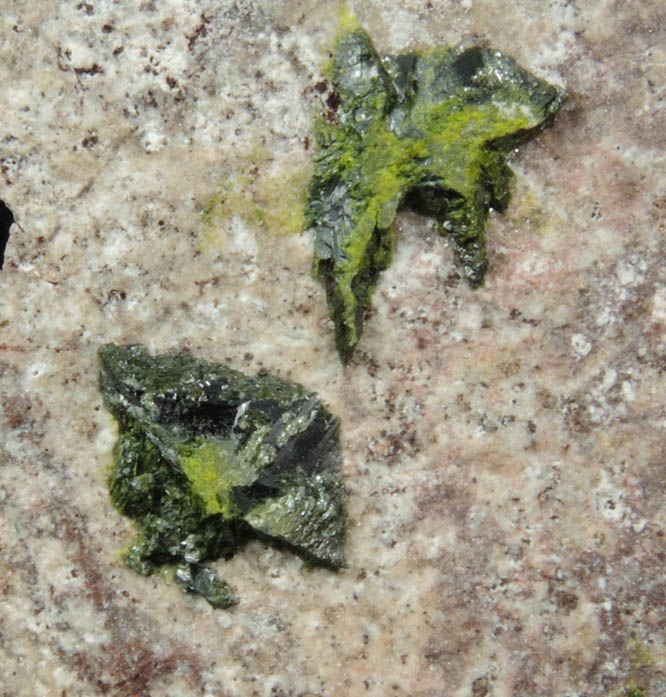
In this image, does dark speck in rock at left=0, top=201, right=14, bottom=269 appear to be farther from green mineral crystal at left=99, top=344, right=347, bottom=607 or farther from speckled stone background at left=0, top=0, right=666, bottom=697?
green mineral crystal at left=99, top=344, right=347, bottom=607

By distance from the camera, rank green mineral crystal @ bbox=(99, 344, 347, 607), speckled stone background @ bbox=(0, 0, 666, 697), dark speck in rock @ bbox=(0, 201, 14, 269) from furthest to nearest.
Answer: dark speck in rock @ bbox=(0, 201, 14, 269) < speckled stone background @ bbox=(0, 0, 666, 697) < green mineral crystal @ bbox=(99, 344, 347, 607)

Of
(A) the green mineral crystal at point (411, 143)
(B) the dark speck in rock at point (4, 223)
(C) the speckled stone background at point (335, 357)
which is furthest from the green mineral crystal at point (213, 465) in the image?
(B) the dark speck in rock at point (4, 223)

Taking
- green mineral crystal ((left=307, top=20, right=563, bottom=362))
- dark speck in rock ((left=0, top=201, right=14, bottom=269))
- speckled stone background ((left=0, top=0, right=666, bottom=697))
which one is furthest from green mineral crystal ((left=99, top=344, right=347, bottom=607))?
dark speck in rock ((left=0, top=201, right=14, bottom=269))

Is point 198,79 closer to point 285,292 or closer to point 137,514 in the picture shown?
point 285,292

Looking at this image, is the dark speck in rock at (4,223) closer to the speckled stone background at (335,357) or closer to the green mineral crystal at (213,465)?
the speckled stone background at (335,357)

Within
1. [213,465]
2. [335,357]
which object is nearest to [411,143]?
[335,357]
